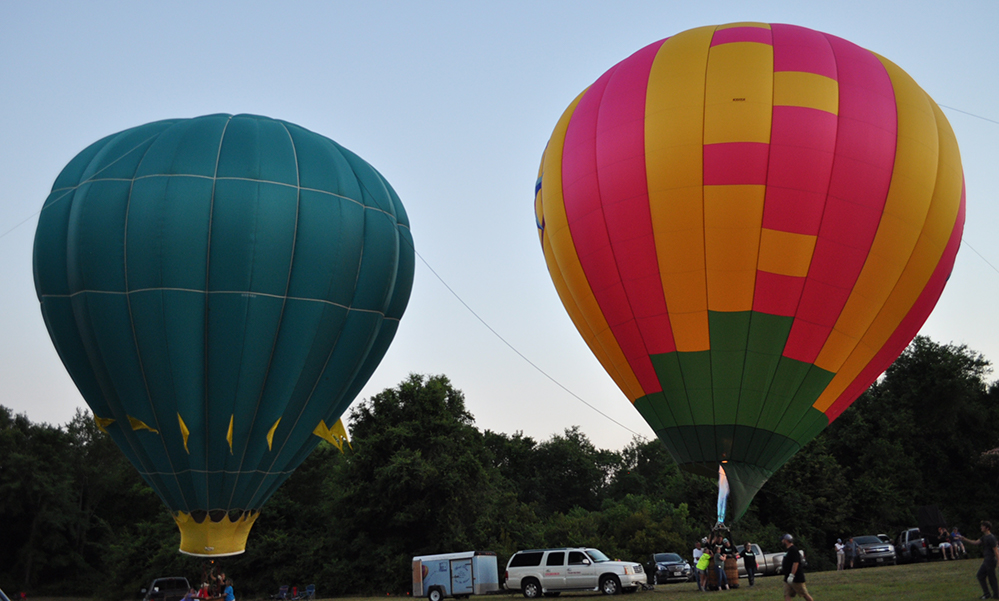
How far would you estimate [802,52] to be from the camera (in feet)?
38.7

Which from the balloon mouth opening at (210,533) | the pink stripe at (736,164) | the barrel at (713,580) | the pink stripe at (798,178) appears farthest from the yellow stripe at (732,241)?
the balloon mouth opening at (210,533)

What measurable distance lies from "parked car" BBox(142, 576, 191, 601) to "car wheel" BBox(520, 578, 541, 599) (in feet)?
31.6

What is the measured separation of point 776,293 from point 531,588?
28.9ft

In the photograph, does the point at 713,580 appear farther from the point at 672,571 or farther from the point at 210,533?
the point at 210,533

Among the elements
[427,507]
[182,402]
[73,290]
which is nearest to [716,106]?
[182,402]

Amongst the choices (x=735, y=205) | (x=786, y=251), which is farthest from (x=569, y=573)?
(x=735, y=205)

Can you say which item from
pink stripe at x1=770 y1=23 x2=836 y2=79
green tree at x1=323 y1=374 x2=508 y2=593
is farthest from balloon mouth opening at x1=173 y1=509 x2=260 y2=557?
green tree at x1=323 y1=374 x2=508 y2=593

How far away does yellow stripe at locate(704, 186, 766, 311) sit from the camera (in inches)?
435

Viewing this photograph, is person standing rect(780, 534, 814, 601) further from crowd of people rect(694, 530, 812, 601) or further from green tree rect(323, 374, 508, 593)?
green tree rect(323, 374, 508, 593)

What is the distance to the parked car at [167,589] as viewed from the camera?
813 inches

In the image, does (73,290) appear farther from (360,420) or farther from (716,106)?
(360,420)

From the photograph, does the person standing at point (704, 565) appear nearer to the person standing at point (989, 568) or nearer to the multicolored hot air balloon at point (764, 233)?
the multicolored hot air balloon at point (764, 233)

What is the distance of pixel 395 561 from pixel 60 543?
21188mm

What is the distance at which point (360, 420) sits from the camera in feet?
92.4
